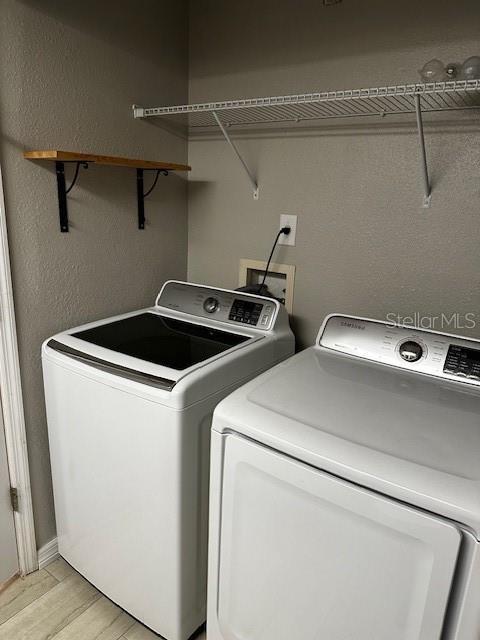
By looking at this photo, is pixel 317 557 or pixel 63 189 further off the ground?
pixel 63 189

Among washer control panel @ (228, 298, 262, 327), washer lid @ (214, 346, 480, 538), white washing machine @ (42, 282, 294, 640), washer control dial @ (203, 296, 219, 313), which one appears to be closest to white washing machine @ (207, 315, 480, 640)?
washer lid @ (214, 346, 480, 538)

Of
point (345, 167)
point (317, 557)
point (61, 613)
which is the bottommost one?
point (61, 613)

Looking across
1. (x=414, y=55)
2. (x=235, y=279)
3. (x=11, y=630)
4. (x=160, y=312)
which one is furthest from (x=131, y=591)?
(x=414, y=55)

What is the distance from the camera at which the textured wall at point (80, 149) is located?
1.44 meters

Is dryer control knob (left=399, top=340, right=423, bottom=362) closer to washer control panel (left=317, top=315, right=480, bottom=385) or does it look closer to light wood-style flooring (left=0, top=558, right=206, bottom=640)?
washer control panel (left=317, top=315, right=480, bottom=385)

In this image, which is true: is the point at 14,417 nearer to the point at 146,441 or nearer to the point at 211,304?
the point at 146,441

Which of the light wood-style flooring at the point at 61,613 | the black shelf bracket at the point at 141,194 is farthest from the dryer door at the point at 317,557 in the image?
the black shelf bracket at the point at 141,194

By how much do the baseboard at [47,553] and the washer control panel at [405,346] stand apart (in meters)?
1.36

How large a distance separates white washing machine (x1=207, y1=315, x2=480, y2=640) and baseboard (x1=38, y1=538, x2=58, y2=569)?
812mm

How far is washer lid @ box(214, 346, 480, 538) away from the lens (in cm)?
87

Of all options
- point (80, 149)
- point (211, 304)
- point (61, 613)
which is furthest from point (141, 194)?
point (61, 613)

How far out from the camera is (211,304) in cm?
181

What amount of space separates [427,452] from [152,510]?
0.84 m

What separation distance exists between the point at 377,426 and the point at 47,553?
1502mm
